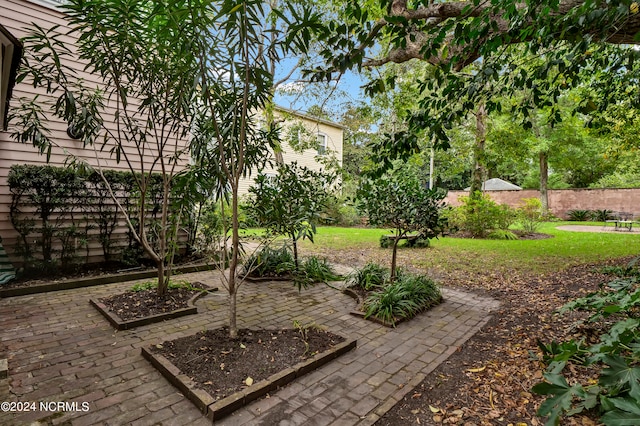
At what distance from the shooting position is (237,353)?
9.58ft

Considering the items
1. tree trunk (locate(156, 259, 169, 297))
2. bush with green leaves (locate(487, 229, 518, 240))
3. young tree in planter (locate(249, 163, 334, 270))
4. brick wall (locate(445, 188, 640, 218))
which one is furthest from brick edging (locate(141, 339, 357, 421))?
brick wall (locate(445, 188, 640, 218))

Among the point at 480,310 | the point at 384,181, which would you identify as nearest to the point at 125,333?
the point at 384,181

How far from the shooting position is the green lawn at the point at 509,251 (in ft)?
23.7

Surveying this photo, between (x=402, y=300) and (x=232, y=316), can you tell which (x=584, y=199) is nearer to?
(x=402, y=300)

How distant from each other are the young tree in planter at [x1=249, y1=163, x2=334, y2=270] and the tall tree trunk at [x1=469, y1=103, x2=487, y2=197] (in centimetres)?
636

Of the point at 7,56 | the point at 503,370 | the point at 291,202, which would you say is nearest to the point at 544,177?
the point at 291,202

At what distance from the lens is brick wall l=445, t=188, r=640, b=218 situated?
61.4 feet

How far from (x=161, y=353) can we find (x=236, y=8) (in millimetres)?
2944

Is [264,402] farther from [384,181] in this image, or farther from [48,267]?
[48,267]

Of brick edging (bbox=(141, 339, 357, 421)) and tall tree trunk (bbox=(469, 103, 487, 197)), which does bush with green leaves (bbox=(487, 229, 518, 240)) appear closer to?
tall tree trunk (bbox=(469, 103, 487, 197))

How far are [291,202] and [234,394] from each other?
132 inches

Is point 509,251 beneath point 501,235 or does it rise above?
beneath

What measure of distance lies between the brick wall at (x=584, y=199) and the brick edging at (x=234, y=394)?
58.8 feet

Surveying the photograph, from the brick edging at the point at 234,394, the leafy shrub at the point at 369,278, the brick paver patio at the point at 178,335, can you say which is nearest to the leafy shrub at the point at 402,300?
the brick paver patio at the point at 178,335
